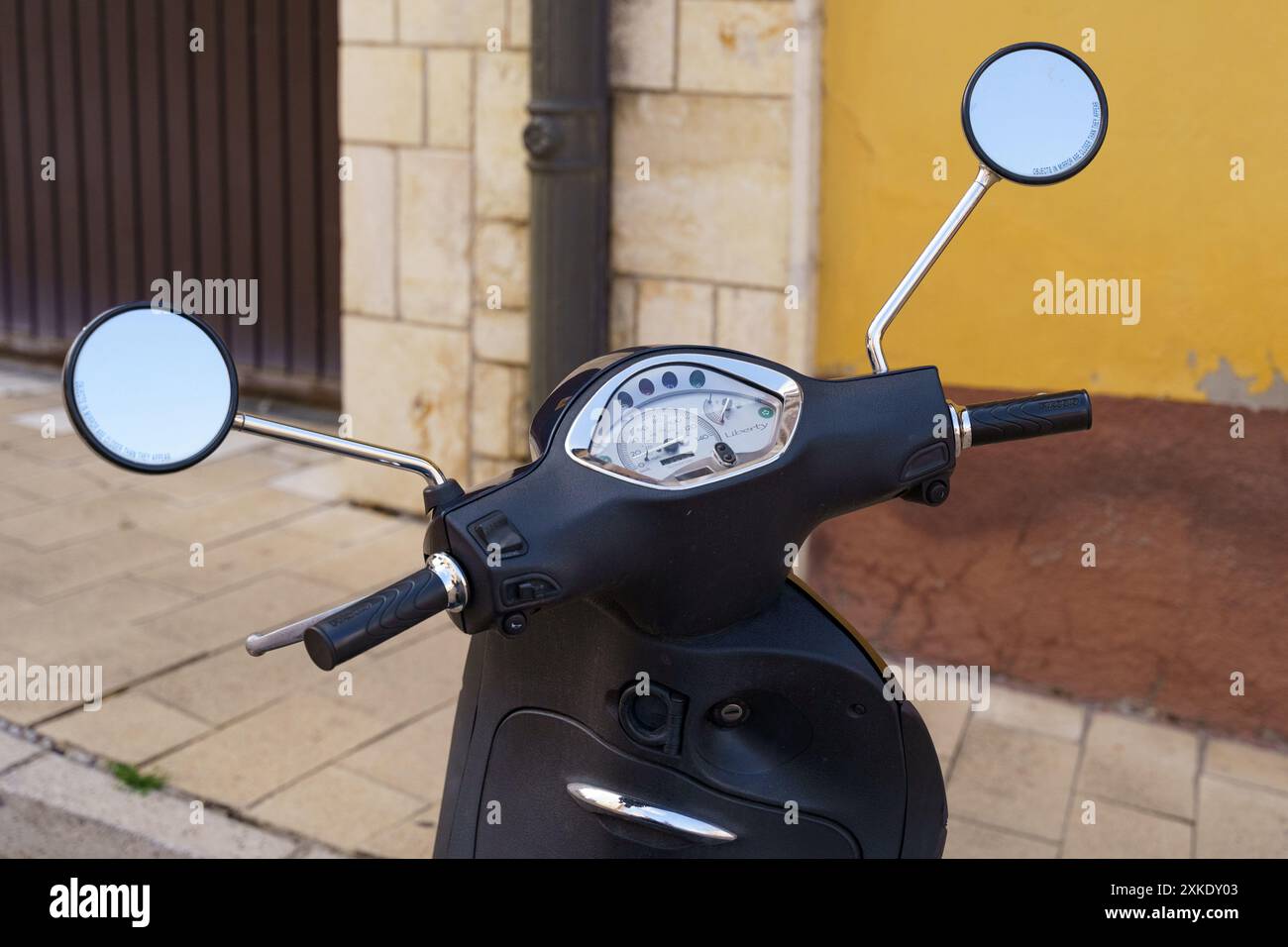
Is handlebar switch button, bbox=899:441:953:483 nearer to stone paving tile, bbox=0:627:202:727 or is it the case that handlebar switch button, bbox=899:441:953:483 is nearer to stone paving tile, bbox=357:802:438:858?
stone paving tile, bbox=357:802:438:858

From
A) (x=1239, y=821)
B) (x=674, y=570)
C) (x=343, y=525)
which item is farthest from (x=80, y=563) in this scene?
(x=674, y=570)

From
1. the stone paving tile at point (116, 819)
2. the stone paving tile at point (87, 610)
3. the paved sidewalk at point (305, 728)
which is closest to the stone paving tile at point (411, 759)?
the paved sidewalk at point (305, 728)

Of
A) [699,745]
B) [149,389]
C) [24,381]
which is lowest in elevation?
[24,381]

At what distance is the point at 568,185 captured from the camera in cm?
429

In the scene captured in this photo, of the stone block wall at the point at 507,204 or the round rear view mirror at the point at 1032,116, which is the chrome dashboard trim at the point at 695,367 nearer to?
the round rear view mirror at the point at 1032,116

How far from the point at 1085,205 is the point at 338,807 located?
2.32 metres

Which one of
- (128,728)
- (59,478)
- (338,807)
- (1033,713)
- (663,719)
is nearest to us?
(663,719)

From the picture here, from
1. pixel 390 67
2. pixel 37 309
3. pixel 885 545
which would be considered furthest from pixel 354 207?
pixel 37 309

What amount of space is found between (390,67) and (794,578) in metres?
3.68

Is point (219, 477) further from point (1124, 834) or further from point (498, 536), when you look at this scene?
point (498, 536)

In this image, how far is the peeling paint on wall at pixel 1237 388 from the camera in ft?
11.6

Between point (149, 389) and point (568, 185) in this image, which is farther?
point (568, 185)

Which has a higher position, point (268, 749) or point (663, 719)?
point (663, 719)

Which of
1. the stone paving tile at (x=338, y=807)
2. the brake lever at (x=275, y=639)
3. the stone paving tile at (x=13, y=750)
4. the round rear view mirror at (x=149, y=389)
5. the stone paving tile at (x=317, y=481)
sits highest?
the round rear view mirror at (x=149, y=389)
